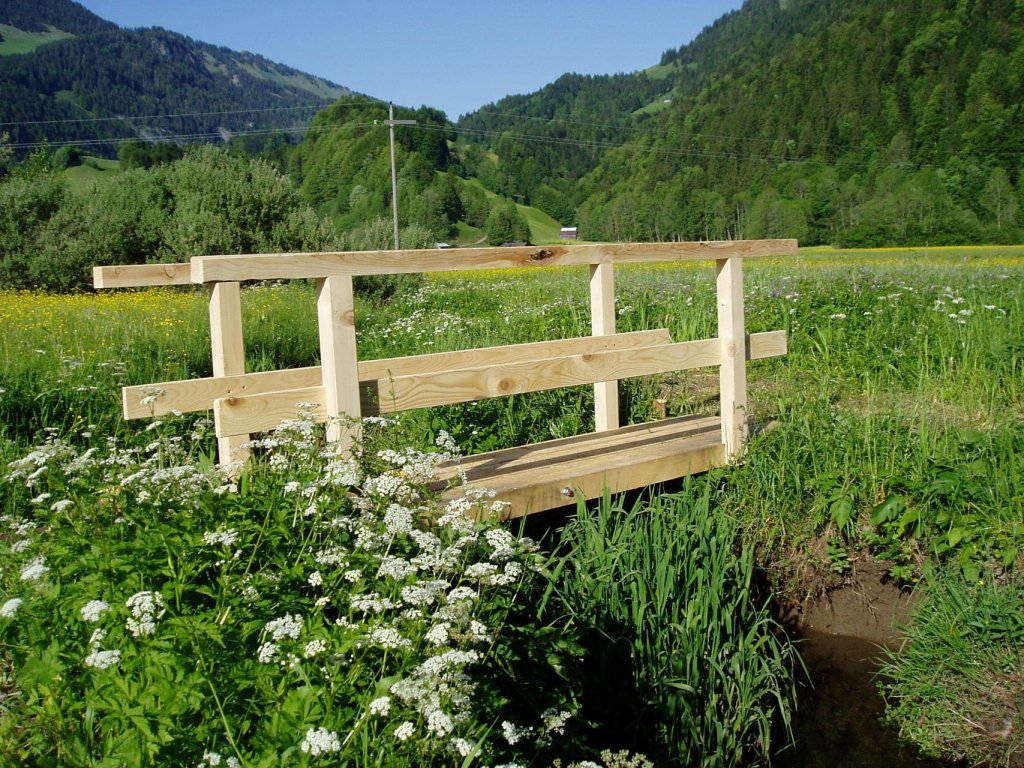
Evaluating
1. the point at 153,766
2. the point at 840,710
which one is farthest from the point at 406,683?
the point at 840,710

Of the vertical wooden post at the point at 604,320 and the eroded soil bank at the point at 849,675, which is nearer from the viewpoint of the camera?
the eroded soil bank at the point at 849,675

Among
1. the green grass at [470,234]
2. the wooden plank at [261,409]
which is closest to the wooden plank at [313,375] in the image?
the wooden plank at [261,409]

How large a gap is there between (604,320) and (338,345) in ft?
7.76

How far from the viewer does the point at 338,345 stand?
3537 millimetres

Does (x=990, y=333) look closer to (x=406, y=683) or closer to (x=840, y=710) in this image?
(x=840, y=710)

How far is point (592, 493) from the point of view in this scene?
441 cm

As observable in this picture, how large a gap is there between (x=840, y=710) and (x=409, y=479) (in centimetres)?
255

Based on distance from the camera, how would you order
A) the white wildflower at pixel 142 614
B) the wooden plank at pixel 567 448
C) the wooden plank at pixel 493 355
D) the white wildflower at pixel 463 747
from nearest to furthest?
the white wildflower at pixel 463 747 < the white wildflower at pixel 142 614 < the wooden plank at pixel 567 448 < the wooden plank at pixel 493 355

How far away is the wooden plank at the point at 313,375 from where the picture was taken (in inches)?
146

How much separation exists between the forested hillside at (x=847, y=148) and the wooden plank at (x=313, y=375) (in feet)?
190

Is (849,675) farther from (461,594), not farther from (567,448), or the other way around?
(461,594)

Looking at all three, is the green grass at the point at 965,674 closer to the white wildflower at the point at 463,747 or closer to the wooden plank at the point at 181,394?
the white wildflower at the point at 463,747

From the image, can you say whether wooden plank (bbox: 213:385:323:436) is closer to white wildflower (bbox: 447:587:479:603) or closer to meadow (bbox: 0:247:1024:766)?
meadow (bbox: 0:247:1024:766)

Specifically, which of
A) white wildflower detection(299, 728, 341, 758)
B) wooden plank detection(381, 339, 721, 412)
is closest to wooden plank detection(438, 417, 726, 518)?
wooden plank detection(381, 339, 721, 412)
